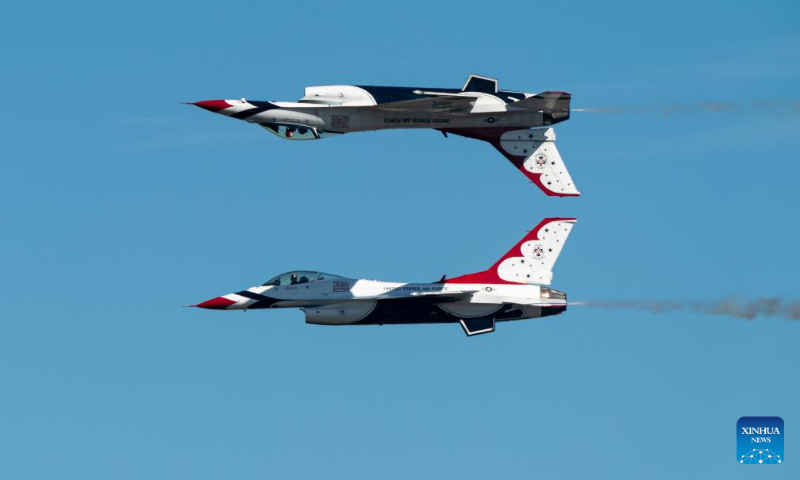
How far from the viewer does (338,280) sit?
104 m

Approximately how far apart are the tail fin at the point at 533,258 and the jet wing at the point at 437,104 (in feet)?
17.2

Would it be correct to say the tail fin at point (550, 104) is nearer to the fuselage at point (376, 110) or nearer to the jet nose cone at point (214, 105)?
the fuselage at point (376, 110)

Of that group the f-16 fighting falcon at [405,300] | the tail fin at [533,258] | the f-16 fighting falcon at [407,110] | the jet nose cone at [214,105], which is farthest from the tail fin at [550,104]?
the jet nose cone at [214,105]

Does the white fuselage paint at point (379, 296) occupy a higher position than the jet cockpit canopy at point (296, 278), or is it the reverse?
the jet cockpit canopy at point (296, 278)

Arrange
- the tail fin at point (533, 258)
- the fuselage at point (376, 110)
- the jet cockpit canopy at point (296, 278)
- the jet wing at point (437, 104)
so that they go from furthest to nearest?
the tail fin at point (533, 258) → the jet cockpit canopy at point (296, 278) → the fuselage at point (376, 110) → the jet wing at point (437, 104)

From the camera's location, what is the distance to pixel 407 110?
104188mm

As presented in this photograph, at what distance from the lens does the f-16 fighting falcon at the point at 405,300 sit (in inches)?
4092

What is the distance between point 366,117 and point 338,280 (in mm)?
5711

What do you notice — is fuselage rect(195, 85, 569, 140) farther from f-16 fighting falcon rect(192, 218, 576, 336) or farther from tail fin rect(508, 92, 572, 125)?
f-16 fighting falcon rect(192, 218, 576, 336)

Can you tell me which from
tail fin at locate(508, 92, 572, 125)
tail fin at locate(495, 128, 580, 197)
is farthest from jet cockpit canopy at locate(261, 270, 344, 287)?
tail fin at locate(508, 92, 572, 125)

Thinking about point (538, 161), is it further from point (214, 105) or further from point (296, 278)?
point (214, 105)

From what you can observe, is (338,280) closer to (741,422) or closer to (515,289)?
(515,289)

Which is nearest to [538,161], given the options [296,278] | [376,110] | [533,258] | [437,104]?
[533,258]

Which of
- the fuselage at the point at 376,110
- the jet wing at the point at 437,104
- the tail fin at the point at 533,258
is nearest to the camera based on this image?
the jet wing at the point at 437,104
